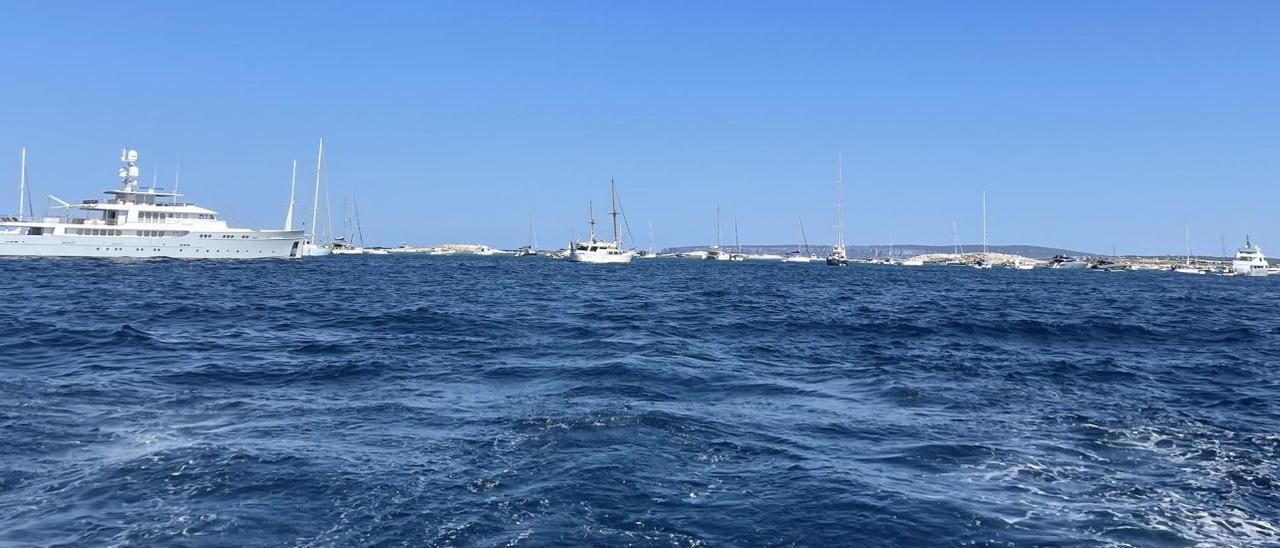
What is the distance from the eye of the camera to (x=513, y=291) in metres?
57.3

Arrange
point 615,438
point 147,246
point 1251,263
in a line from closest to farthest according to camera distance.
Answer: point 615,438 < point 147,246 < point 1251,263

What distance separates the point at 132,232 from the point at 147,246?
3073 millimetres

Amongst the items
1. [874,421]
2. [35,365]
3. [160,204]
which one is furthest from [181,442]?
[160,204]

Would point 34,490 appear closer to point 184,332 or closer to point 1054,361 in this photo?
point 184,332

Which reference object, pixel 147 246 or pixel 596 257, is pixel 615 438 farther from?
pixel 596 257

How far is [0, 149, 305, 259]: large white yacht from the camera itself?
89.6 m

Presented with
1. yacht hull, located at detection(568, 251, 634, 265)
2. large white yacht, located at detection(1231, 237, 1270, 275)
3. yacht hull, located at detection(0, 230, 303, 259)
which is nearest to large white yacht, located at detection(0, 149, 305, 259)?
yacht hull, located at detection(0, 230, 303, 259)

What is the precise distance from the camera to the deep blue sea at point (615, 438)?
9109 millimetres

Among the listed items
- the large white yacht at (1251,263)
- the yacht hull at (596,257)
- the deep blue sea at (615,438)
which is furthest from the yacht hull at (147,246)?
the large white yacht at (1251,263)

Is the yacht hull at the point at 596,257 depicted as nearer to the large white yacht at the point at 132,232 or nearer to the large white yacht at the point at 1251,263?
the large white yacht at the point at 132,232

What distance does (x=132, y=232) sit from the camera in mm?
93688

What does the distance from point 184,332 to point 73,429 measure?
15.0 m

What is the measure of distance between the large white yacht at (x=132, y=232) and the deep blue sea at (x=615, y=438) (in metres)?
73.9

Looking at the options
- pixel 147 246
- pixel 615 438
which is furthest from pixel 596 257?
pixel 615 438
